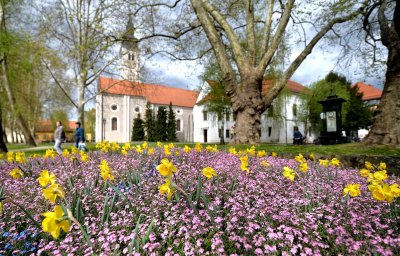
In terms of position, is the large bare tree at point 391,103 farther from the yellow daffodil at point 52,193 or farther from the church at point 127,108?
the church at point 127,108

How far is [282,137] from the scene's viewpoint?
50688mm

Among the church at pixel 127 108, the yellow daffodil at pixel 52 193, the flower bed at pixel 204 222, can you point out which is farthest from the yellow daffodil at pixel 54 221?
the church at pixel 127 108

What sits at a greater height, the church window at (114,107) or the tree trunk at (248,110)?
the church window at (114,107)

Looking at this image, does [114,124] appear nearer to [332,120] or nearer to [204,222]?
[332,120]

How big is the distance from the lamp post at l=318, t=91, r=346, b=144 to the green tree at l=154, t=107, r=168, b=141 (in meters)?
31.9

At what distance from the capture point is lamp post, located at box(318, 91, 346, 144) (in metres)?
17.2

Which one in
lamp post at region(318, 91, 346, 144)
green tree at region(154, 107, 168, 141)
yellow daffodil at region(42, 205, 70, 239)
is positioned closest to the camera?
yellow daffodil at region(42, 205, 70, 239)

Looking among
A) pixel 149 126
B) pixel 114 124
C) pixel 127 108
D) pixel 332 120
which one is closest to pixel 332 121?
pixel 332 120

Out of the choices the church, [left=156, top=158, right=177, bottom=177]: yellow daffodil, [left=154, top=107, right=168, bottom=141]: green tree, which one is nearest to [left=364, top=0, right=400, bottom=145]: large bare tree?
[left=156, top=158, right=177, bottom=177]: yellow daffodil

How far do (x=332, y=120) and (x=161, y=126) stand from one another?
1286 inches

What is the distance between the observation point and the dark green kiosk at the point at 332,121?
1716 cm

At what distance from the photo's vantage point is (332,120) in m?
17.5

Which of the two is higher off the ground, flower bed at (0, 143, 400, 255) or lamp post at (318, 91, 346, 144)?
lamp post at (318, 91, 346, 144)

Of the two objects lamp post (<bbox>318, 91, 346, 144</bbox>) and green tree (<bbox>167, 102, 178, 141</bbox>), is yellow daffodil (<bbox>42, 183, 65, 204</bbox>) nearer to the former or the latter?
lamp post (<bbox>318, 91, 346, 144</bbox>)
